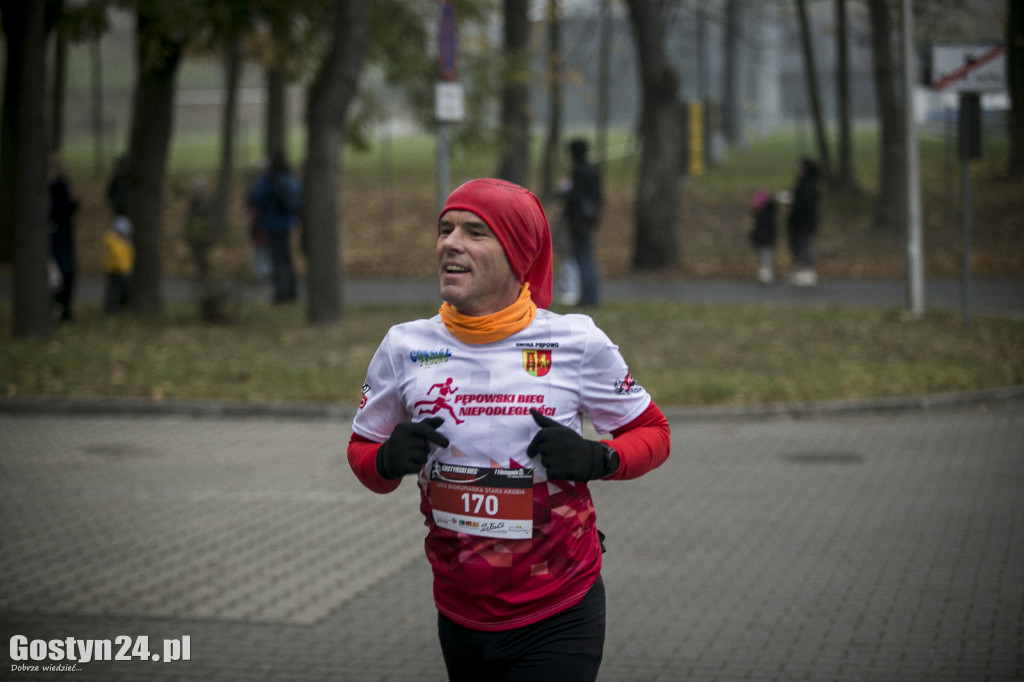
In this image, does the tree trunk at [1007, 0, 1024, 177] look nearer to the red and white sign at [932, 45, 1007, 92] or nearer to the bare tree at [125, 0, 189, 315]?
the red and white sign at [932, 45, 1007, 92]

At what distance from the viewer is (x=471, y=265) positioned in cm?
311

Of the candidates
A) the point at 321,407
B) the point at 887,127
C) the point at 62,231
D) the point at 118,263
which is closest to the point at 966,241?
the point at 321,407

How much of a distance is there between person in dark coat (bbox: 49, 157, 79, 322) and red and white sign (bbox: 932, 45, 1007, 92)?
35.9 feet

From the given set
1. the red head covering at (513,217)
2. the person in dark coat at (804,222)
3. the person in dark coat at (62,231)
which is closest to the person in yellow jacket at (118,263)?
the person in dark coat at (62,231)

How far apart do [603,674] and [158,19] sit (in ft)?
42.2

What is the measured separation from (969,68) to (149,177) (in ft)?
34.7

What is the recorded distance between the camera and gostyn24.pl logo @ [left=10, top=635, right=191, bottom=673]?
5.44 meters

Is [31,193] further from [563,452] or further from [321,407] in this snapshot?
[563,452]

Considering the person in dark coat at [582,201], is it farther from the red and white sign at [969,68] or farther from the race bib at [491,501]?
the race bib at [491,501]

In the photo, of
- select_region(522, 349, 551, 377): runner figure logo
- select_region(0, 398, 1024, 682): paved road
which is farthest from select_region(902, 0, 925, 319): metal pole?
select_region(522, 349, 551, 377): runner figure logo

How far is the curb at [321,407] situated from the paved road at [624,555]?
0.41 metres

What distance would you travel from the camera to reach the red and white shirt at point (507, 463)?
3.10 m

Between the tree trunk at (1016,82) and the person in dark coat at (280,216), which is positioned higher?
the tree trunk at (1016,82)

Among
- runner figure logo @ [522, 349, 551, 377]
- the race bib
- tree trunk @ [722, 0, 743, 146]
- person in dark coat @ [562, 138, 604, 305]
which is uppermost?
tree trunk @ [722, 0, 743, 146]
